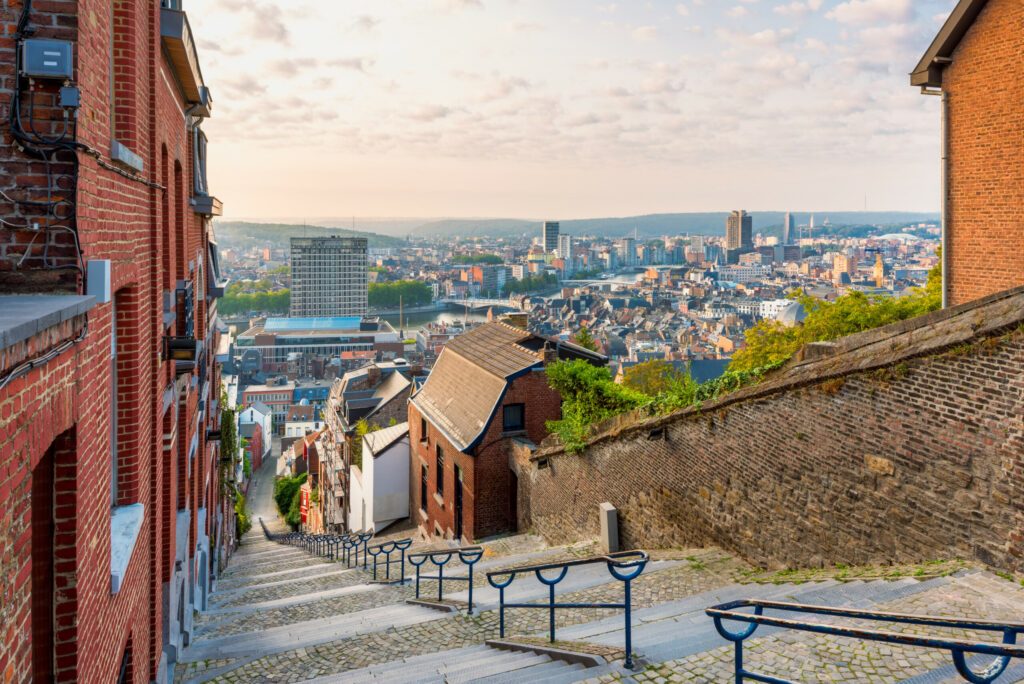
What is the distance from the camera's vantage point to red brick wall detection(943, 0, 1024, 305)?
12828mm

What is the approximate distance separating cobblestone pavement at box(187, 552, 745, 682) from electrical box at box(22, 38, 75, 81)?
6.32 metres

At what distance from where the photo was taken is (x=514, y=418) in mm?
19547

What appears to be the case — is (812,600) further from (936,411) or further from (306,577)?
(306,577)

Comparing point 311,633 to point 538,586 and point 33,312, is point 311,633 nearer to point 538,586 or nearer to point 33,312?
point 538,586

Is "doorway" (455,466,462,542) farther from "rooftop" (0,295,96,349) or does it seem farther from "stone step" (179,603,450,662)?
"rooftop" (0,295,96,349)

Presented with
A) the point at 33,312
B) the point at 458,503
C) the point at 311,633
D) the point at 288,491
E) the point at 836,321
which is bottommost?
the point at 288,491

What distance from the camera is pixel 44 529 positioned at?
423cm

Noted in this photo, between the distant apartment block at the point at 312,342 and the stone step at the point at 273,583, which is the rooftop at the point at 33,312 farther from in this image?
the distant apartment block at the point at 312,342

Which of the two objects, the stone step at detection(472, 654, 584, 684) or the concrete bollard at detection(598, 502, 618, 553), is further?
the concrete bollard at detection(598, 502, 618, 553)

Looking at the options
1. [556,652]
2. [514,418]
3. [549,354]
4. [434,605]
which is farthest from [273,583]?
[556,652]

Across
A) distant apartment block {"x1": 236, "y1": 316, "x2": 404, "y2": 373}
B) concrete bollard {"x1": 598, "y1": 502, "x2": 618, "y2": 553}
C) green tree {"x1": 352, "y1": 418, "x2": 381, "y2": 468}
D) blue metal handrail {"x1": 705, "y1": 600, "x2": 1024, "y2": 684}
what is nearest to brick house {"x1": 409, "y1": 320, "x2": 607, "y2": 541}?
concrete bollard {"x1": 598, "y1": 502, "x2": 618, "y2": 553}

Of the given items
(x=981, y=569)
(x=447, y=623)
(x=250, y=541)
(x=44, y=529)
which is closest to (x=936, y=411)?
(x=981, y=569)

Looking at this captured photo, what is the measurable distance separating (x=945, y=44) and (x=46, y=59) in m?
14.7

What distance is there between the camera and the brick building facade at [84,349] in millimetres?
3412
